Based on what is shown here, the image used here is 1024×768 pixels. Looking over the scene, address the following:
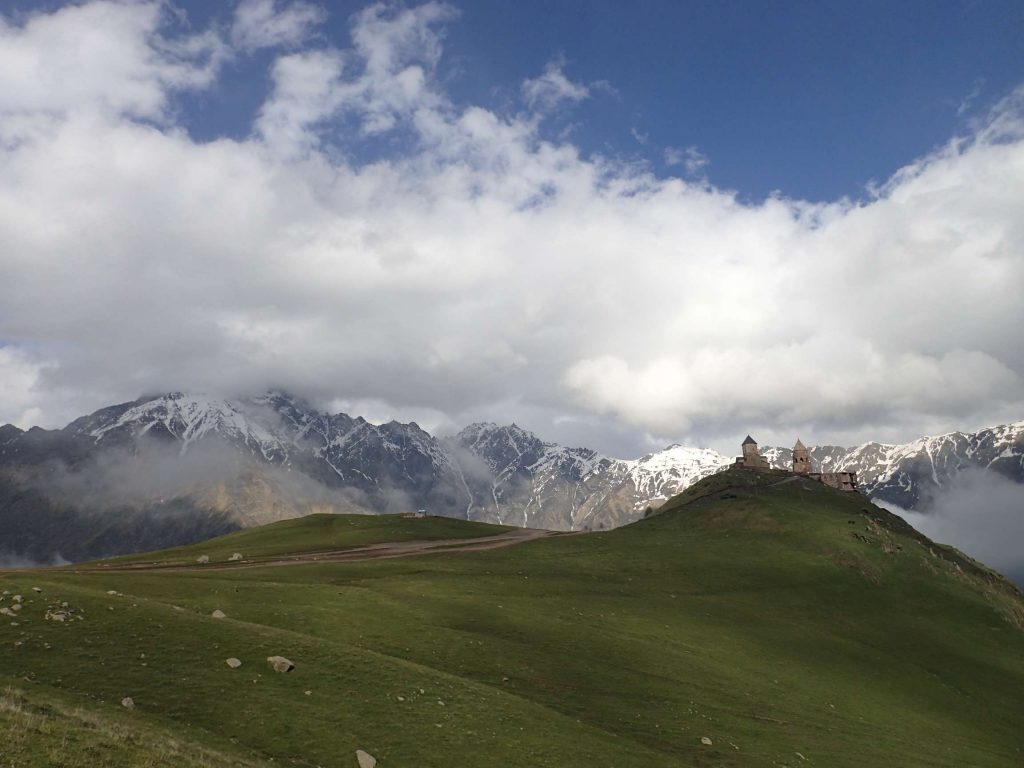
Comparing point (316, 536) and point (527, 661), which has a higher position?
point (316, 536)

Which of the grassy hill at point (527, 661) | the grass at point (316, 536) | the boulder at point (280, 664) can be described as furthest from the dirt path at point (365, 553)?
the boulder at point (280, 664)

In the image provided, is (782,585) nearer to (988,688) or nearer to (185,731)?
(988,688)

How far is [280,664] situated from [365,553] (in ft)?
216

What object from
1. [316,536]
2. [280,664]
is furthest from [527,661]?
[316,536]

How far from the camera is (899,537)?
130 metres

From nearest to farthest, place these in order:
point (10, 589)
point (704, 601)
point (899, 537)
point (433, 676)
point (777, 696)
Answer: point (433, 676)
point (10, 589)
point (777, 696)
point (704, 601)
point (899, 537)

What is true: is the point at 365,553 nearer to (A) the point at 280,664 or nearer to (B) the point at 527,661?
(B) the point at 527,661

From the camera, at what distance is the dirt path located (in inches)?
3258

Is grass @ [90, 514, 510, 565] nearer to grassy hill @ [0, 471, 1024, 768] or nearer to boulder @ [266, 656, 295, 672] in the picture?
grassy hill @ [0, 471, 1024, 768]

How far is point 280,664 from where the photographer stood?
3594cm

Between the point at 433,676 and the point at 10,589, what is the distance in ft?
93.0

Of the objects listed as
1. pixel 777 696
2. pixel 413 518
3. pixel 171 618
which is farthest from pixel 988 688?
pixel 413 518

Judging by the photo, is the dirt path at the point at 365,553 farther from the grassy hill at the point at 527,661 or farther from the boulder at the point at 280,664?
the boulder at the point at 280,664

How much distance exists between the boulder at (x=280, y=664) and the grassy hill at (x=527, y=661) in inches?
17.5
